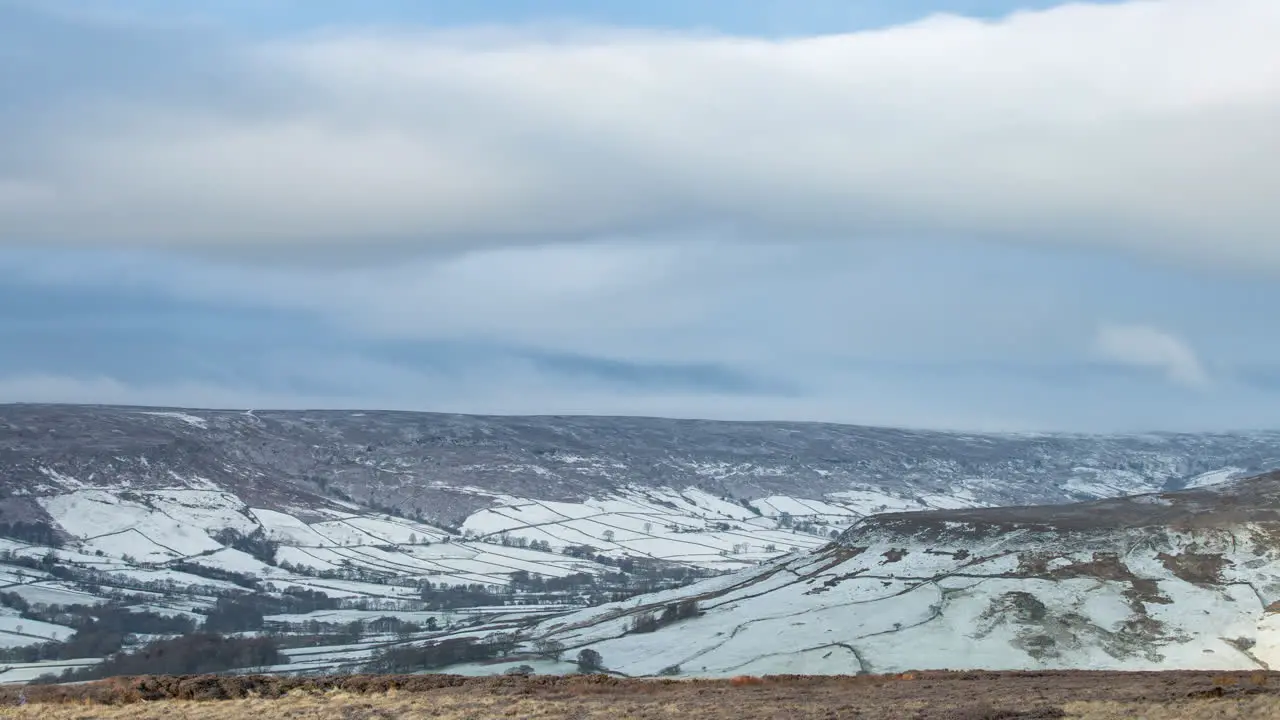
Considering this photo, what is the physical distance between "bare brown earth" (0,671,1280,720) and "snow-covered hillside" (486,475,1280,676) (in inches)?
1282

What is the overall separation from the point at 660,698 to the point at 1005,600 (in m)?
55.5

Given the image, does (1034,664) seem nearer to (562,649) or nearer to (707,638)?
(707,638)

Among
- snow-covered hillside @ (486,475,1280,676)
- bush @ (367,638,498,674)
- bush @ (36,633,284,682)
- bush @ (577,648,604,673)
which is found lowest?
bush @ (36,633,284,682)

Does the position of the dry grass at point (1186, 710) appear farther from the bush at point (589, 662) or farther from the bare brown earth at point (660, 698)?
the bush at point (589, 662)

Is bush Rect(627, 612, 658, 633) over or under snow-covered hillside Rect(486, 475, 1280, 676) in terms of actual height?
under

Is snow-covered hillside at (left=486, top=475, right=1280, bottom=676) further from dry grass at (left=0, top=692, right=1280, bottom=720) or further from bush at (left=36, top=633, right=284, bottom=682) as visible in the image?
bush at (left=36, top=633, right=284, bottom=682)

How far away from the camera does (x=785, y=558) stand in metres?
141

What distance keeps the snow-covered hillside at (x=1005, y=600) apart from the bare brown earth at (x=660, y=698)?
3256cm

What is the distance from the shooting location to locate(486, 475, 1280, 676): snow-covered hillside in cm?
9338

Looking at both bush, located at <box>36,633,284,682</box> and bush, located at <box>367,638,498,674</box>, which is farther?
bush, located at <box>36,633,284,682</box>

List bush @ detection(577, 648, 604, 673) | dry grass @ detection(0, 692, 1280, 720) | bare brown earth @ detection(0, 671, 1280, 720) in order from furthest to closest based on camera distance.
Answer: bush @ detection(577, 648, 604, 673), bare brown earth @ detection(0, 671, 1280, 720), dry grass @ detection(0, 692, 1280, 720)

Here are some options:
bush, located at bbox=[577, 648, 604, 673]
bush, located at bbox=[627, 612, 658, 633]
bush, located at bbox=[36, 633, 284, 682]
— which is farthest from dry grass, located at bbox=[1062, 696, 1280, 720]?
bush, located at bbox=[36, 633, 284, 682]

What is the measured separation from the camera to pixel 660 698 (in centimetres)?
5344

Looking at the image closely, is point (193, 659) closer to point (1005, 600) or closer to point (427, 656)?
point (427, 656)
